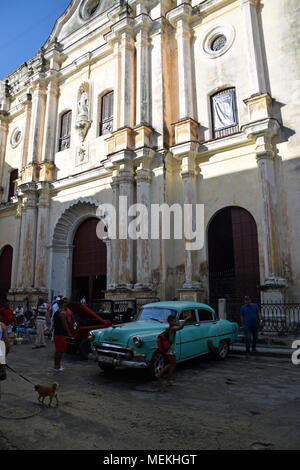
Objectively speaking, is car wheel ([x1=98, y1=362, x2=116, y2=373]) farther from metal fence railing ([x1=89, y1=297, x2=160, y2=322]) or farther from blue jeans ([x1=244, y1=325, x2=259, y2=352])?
blue jeans ([x1=244, y1=325, x2=259, y2=352])

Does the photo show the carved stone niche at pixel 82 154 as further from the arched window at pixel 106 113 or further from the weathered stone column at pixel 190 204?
the weathered stone column at pixel 190 204

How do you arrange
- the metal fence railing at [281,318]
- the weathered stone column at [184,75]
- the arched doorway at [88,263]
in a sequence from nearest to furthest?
the metal fence railing at [281,318], the weathered stone column at [184,75], the arched doorway at [88,263]

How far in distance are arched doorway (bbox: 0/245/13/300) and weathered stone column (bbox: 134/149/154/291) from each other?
1054 centimetres

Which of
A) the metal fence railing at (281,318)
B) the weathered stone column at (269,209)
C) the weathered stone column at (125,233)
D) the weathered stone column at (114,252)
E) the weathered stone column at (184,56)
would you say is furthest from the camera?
the weathered stone column at (184,56)

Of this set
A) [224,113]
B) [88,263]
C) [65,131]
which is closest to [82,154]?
[65,131]

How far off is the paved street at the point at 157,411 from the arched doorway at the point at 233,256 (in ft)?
15.6

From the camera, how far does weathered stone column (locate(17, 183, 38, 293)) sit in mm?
17359

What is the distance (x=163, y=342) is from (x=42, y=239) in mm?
12934

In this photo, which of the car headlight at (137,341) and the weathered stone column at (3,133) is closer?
the car headlight at (137,341)

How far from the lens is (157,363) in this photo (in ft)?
20.7

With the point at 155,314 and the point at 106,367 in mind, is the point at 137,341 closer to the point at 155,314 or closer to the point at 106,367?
the point at 106,367

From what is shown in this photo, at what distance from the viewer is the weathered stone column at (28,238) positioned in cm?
1736

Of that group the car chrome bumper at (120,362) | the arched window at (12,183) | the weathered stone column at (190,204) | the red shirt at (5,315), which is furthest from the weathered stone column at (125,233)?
the arched window at (12,183)

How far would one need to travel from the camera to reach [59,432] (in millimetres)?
3729
